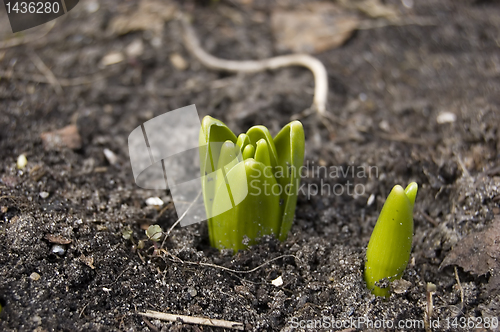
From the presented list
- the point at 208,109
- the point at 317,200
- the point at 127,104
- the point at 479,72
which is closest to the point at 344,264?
the point at 317,200

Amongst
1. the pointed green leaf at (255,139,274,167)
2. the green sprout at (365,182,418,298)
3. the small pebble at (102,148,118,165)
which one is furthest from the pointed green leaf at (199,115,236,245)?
the small pebble at (102,148,118,165)

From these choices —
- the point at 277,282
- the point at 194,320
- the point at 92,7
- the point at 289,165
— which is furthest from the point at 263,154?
the point at 92,7

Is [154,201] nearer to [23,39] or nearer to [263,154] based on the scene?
[263,154]

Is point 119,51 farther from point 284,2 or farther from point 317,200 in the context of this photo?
point 317,200

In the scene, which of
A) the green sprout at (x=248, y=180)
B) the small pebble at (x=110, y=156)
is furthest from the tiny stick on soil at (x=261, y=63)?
the green sprout at (x=248, y=180)

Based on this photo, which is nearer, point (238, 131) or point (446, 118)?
point (238, 131)
